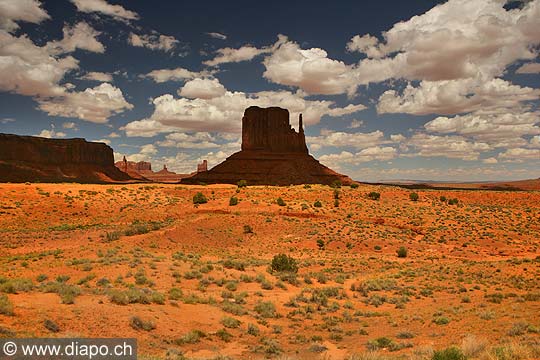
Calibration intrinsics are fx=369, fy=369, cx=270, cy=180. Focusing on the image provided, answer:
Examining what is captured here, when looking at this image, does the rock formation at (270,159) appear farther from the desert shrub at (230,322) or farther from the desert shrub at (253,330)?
the desert shrub at (253,330)

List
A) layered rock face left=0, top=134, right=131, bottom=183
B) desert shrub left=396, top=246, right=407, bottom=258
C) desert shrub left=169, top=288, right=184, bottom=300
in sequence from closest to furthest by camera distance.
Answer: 1. desert shrub left=169, top=288, right=184, bottom=300
2. desert shrub left=396, top=246, right=407, bottom=258
3. layered rock face left=0, top=134, right=131, bottom=183

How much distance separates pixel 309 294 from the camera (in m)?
18.9

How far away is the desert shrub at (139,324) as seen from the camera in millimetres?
11145

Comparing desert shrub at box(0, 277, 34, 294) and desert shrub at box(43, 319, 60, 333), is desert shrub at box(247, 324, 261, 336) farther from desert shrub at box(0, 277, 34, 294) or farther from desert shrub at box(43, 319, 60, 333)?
desert shrub at box(0, 277, 34, 294)

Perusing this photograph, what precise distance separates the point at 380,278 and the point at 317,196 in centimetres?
3021

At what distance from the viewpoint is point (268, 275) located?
883 inches

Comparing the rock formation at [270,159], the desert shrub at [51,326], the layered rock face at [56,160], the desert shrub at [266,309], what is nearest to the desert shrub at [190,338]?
the desert shrub at [51,326]

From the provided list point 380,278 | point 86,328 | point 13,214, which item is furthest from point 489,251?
point 13,214

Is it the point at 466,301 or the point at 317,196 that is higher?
the point at 317,196

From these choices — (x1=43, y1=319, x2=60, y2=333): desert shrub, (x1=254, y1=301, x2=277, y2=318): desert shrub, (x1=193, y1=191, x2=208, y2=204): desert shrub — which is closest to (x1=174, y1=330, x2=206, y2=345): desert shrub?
(x1=43, y1=319, x2=60, y2=333): desert shrub

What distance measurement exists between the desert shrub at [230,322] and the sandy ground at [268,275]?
5 cm

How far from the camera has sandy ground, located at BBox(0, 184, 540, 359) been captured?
450 inches

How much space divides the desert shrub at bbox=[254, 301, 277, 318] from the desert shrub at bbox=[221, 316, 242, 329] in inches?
74.9

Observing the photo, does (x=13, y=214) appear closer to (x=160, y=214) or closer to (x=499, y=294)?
(x=160, y=214)
